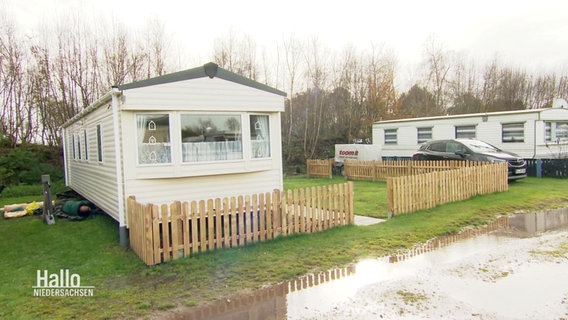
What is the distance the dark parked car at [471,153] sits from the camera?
14320 mm

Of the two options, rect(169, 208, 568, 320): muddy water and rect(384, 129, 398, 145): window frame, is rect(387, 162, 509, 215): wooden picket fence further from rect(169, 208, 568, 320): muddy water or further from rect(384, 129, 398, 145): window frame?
rect(384, 129, 398, 145): window frame

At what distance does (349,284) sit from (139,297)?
287 cm

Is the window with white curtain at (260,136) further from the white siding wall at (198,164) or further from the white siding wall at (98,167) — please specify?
the white siding wall at (98,167)

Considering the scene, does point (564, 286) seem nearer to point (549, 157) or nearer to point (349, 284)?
point (349, 284)

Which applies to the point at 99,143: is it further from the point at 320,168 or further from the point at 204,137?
the point at 320,168

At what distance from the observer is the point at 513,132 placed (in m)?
18.1

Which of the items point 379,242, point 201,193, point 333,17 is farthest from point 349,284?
point 333,17

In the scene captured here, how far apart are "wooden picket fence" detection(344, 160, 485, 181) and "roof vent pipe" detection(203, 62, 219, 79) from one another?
32.4 feet

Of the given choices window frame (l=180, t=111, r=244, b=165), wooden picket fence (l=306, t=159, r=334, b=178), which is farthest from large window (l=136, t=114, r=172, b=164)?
A: wooden picket fence (l=306, t=159, r=334, b=178)

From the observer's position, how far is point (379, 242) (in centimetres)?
711

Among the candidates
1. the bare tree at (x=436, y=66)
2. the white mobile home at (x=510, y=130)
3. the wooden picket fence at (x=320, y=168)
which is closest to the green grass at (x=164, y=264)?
the white mobile home at (x=510, y=130)

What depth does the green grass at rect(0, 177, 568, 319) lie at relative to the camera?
4.73 meters

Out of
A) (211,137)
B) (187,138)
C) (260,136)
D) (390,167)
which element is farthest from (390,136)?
(187,138)

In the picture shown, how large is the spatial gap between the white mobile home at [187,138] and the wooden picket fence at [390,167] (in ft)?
26.7
